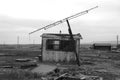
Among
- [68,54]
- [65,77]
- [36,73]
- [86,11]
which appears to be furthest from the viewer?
[68,54]

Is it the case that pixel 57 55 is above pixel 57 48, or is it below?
below

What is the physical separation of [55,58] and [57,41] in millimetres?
1782

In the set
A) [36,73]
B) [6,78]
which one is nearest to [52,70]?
[36,73]

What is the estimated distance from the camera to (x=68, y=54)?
22234 millimetres

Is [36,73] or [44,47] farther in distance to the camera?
[44,47]

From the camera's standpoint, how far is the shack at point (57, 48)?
22266mm

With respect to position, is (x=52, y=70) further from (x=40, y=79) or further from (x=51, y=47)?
(x=51, y=47)

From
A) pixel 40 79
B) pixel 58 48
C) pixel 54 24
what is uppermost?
pixel 54 24

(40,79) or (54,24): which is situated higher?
(54,24)

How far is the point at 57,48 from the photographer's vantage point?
73.9 feet

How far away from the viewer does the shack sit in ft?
73.0

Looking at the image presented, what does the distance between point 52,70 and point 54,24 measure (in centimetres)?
686

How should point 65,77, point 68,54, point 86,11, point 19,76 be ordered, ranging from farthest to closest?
point 68,54, point 86,11, point 19,76, point 65,77

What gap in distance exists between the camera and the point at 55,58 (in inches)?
887
